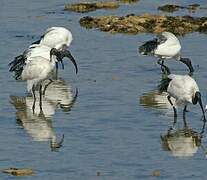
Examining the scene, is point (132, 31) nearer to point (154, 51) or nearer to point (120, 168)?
point (154, 51)

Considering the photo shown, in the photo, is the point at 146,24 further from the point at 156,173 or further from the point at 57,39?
the point at 156,173

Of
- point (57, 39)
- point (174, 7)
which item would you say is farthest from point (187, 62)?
point (174, 7)

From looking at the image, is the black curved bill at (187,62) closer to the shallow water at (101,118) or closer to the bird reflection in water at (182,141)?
the shallow water at (101,118)

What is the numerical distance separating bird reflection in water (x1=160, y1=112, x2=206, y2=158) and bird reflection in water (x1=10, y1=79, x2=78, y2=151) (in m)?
1.47

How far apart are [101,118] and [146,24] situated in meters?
8.60

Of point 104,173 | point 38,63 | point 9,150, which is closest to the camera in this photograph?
point 104,173

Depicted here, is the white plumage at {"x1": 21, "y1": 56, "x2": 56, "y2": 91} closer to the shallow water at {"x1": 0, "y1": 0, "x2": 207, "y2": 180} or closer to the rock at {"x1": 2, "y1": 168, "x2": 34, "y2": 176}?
the shallow water at {"x1": 0, "y1": 0, "x2": 207, "y2": 180}

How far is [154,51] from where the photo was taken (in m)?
20.1

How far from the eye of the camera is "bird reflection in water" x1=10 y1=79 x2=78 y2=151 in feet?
47.6

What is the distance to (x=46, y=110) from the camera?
53.4 ft

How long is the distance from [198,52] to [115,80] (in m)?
3.03

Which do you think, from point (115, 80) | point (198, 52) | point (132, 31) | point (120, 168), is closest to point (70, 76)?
point (115, 80)

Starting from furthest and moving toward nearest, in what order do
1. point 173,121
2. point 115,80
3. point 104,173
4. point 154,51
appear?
point 154,51
point 115,80
point 173,121
point 104,173

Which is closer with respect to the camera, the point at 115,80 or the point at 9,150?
the point at 9,150
